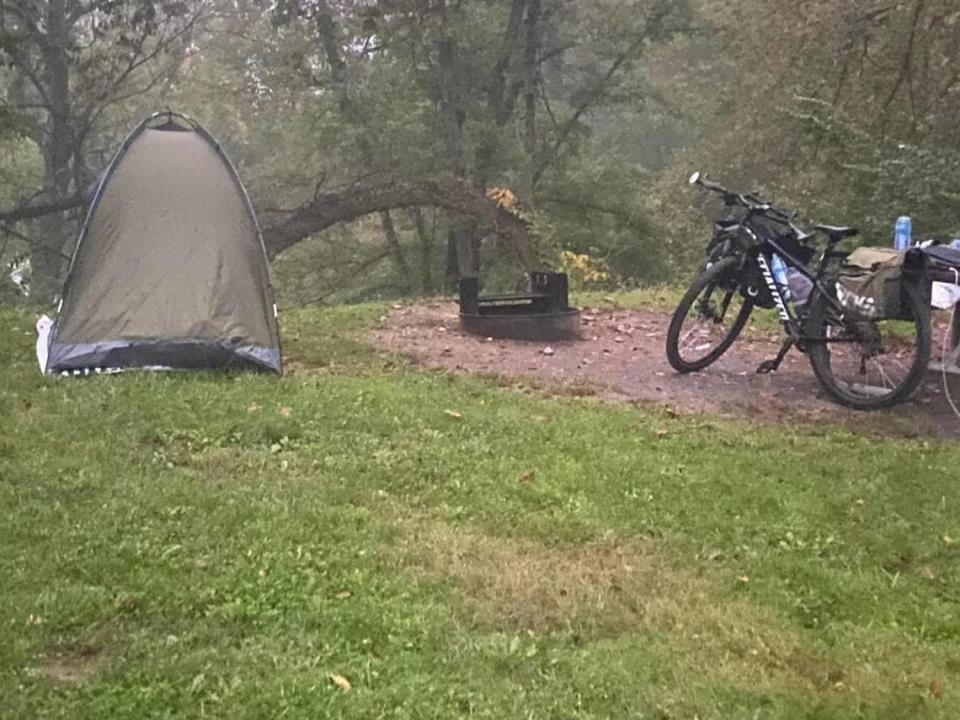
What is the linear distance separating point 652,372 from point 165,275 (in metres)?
2.96

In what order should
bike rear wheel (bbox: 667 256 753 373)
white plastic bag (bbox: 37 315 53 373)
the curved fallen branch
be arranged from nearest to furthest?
1. white plastic bag (bbox: 37 315 53 373)
2. bike rear wheel (bbox: 667 256 753 373)
3. the curved fallen branch

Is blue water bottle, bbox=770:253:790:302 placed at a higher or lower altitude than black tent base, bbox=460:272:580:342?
higher

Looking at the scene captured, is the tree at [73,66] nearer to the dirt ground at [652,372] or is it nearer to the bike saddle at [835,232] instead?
A: the dirt ground at [652,372]

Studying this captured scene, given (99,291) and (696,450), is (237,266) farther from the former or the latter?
(696,450)

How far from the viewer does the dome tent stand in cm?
588

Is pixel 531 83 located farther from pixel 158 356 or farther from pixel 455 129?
pixel 158 356

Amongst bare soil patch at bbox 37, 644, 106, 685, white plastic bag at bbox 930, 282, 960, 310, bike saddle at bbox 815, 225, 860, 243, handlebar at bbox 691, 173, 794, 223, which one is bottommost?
bare soil patch at bbox 37, 644, 106, 685

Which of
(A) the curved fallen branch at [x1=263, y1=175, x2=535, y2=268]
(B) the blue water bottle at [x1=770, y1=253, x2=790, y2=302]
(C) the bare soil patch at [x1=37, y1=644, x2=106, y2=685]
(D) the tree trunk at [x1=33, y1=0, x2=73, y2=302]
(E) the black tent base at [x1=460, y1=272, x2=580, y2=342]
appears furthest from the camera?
(D) the tree trunk at [x1=33, y1=0, x2=73, y2=302]

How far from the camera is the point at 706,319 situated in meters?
6.47

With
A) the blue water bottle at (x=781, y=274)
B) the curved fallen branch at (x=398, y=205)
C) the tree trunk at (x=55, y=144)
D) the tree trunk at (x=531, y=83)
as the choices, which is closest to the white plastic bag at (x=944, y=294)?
the blue water bottle at (x=781, y=274)

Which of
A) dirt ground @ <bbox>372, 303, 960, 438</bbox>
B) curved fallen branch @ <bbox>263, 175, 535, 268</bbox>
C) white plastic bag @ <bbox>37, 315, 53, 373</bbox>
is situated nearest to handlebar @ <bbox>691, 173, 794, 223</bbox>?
dirt ground @ <bbox>372, 303, 960, 438</bbox>

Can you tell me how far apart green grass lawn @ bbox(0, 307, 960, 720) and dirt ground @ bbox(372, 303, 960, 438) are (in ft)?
1.36

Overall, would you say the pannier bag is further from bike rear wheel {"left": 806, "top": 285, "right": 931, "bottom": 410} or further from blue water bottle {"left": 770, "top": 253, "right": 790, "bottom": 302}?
blue water bottle {"left": 770, "top": 253, "right": 790, "bottom": 302}

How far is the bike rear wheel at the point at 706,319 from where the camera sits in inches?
249
